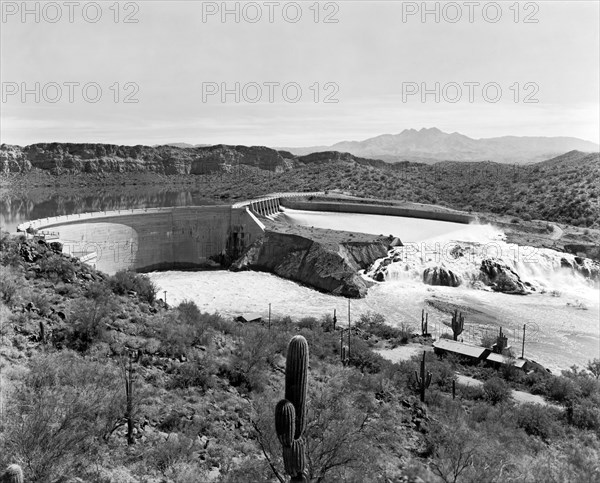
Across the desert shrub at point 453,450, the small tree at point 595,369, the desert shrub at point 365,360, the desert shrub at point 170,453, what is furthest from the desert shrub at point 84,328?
the small tree at point 595,369

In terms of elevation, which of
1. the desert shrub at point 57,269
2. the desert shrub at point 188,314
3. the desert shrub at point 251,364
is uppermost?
the desert shrub at point 57,269

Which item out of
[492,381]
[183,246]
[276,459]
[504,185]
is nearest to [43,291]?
[276,459]

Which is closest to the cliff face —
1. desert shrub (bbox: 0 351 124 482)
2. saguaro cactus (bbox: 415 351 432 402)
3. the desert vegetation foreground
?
the desert vegetation foreground

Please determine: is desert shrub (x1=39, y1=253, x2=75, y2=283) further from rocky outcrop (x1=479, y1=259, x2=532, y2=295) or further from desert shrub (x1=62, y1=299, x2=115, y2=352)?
rocky outcrop (x1=479, y1=259, x2=532, y2=295)

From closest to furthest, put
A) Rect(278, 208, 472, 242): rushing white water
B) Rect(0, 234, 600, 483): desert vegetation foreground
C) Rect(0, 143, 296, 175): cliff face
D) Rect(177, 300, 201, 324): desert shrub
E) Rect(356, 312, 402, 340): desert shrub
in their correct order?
Rect(0, 234, 600, 483): desert vegetation foreground < Rect(177, 300, 201, 324): desert shrub < Rect(356, 312, 402, 340): desert shrub < Rect(278, 208, 472, 242): rushing white water < Rect(0, 143, 296, 175): cliff face

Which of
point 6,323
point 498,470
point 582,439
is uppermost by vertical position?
point 6,323

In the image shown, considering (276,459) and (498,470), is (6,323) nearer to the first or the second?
(276,459)

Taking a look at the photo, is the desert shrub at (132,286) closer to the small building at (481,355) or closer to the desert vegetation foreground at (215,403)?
the desert vegetation foreground at (215,403)
